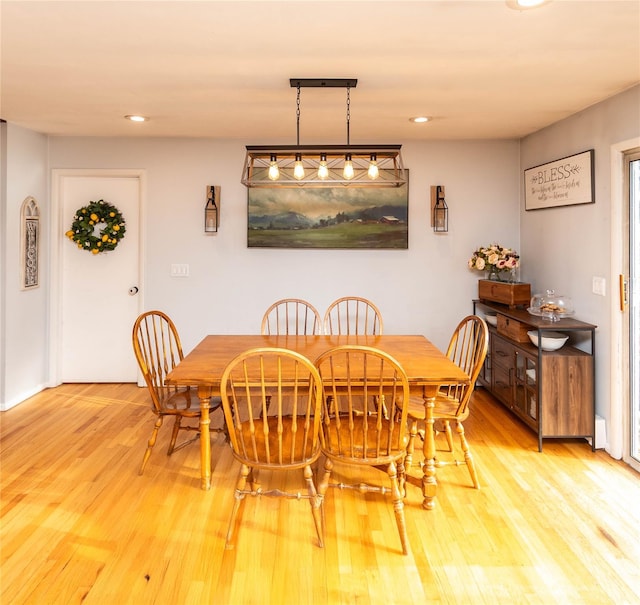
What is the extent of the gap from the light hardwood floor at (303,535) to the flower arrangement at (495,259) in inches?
65.1

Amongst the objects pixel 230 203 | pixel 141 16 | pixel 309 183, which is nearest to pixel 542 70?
pixel 309 183

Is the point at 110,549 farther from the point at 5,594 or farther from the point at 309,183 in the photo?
the point at 309,183

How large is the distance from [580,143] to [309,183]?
83.3 inches

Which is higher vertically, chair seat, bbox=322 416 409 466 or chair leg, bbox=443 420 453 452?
chair seat, bbox=322 416 409 466

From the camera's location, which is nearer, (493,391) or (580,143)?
(580,143)

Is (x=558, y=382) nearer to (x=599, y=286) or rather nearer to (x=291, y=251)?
(x=599, y=286)

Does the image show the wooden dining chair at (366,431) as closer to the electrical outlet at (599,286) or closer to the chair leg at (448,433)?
the chair leg at (448,433)

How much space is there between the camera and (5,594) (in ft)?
6.51

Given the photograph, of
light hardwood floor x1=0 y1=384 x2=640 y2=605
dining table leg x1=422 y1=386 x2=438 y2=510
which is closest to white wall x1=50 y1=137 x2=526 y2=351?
light hardwood floor x1=0 y1=384 x2=640 y2=605

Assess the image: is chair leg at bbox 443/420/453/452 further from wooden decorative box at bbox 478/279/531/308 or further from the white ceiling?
the white ceiling

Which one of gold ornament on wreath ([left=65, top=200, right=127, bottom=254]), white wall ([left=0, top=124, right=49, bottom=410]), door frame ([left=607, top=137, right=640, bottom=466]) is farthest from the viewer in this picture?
gold ornament on wreath ([left=65, top=200, right=127, bottom=254])

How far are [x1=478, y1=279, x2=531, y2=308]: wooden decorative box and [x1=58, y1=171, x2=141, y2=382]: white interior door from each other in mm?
3271

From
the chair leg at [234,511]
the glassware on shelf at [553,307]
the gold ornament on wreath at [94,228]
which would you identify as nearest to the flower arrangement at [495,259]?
the glassware on shelf at [553,307]

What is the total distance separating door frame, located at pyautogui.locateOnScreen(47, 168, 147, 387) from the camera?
486cm
